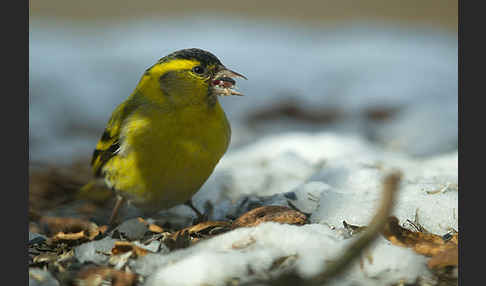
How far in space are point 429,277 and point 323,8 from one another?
11740 millimetres

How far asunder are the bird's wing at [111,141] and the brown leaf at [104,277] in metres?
1.40

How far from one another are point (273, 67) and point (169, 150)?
5.47 meters

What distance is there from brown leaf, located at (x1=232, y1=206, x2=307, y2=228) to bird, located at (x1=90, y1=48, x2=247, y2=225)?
0.64 meters

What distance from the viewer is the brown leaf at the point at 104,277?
2168 mm

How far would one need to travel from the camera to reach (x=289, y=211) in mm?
2861

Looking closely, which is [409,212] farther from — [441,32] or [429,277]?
[441,32]

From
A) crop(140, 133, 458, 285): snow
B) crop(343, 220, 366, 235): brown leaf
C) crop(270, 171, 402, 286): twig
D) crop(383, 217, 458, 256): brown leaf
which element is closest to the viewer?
crop(270, 171, 402, 286): twig

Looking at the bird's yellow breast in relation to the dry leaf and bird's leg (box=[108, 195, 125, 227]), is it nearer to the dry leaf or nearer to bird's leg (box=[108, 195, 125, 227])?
bird's leg (box=[108, 195, 125, 227])

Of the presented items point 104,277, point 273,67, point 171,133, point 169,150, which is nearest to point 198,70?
point 171,133

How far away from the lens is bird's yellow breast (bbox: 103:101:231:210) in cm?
326

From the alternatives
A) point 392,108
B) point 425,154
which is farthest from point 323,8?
point 425,154

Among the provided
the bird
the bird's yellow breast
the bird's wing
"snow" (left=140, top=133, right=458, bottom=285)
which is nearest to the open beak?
the bird

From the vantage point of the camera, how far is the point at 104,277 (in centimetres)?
220

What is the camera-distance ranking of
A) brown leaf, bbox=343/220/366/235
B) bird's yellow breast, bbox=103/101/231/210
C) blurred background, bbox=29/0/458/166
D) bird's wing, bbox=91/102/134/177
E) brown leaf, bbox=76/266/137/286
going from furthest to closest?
1. blurred background, bbox=29/0/458/166
2. bird's wing, bbox=91/102/134/177
3. bird's yellow breast, bbox=103/101/231/210
4. brown leaf, bbox=343/220/366/235
5. brown leaf, bbox=76/266/137/286
